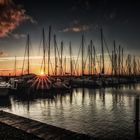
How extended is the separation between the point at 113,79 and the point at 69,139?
289ft

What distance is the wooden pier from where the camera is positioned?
13.2 metres

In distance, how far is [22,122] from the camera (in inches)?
680

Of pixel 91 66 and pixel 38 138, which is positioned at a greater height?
pixel 91 66

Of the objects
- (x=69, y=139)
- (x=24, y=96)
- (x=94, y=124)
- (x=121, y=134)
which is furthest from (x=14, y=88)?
(x=69, y=139)

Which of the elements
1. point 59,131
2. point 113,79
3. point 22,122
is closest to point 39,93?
point 22,122

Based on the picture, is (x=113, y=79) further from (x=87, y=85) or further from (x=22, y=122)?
(x=22, y=122)

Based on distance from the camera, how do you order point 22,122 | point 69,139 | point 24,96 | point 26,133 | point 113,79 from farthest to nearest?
point 113,79 < point 24,96 < point 22,122 < point 26,133 < point 69,139

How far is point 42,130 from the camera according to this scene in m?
14.8

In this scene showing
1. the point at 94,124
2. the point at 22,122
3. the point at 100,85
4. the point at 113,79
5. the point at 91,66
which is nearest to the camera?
the point at 22,122

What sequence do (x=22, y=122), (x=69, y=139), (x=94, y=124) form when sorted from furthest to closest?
(x=94, y=124) < (x=22, y=122) < (x=69, y=139)

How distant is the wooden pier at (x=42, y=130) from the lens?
43.2 ft

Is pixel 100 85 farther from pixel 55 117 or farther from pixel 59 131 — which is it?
pixel 59 131

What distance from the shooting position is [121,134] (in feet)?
59.0

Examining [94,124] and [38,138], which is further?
[94,124]
